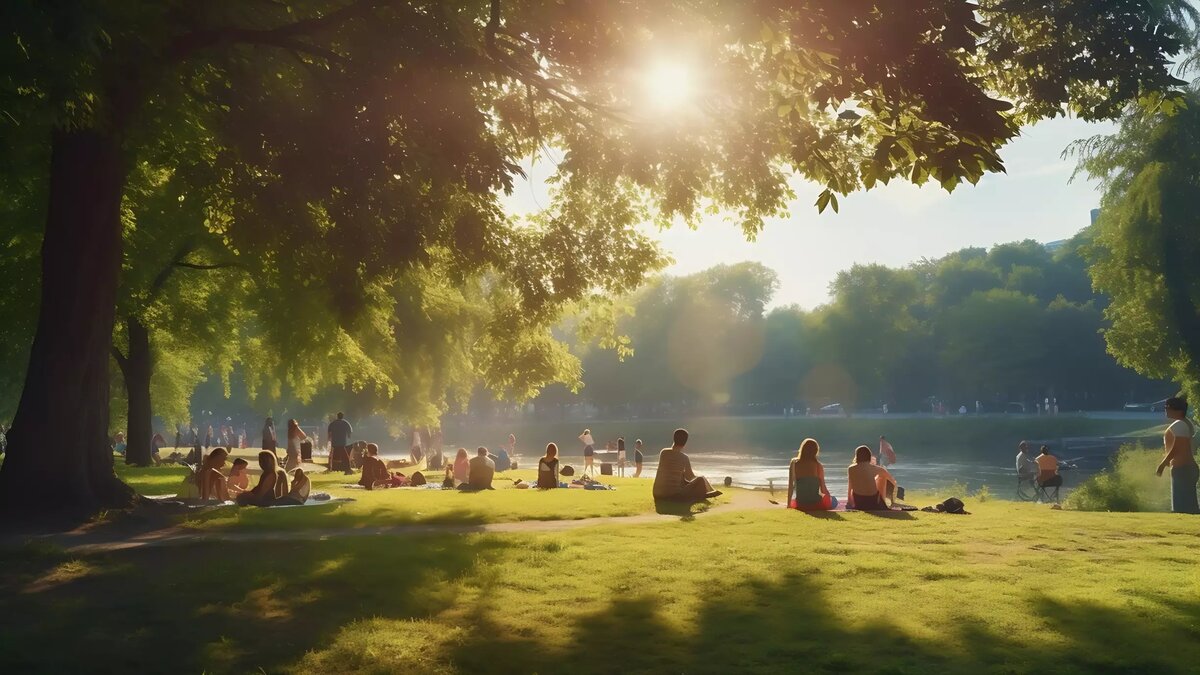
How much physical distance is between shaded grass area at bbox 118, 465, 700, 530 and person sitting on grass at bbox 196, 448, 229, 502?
2411 mm

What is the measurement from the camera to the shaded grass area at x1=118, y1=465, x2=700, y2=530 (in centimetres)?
1479

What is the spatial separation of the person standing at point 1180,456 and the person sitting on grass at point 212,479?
16183 millimetres

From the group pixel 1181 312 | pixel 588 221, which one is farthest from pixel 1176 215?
pixel 588 221

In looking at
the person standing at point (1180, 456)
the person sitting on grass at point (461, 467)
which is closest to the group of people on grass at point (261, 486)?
the person sitting on grass at point (461, 467)

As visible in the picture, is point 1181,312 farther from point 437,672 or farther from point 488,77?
point 437,672

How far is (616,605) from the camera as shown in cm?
876

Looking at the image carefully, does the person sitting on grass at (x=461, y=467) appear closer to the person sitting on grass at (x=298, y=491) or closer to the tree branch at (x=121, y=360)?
the person sitting on grass at (x=298, y=491)

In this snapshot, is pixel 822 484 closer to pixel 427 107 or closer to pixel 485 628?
pixel 427 107

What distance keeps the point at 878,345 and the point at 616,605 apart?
9304 cm

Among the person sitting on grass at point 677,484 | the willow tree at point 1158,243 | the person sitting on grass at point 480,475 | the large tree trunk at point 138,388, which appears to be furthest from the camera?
the willow tree at point 1158,243

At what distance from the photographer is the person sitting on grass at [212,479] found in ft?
61.8

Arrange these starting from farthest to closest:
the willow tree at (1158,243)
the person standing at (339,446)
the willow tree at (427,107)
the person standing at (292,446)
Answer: the willow tree at (1158,243), the person standing at (339,446), the person standing at (292,446), the willow tree at (427,107)

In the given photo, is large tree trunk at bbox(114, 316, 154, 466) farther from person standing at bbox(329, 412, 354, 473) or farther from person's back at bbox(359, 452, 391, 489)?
person's back at bbox(359, 452, 391, 489)

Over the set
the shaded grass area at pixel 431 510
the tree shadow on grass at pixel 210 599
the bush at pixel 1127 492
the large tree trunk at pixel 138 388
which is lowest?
the bush at pixel 1127 492
